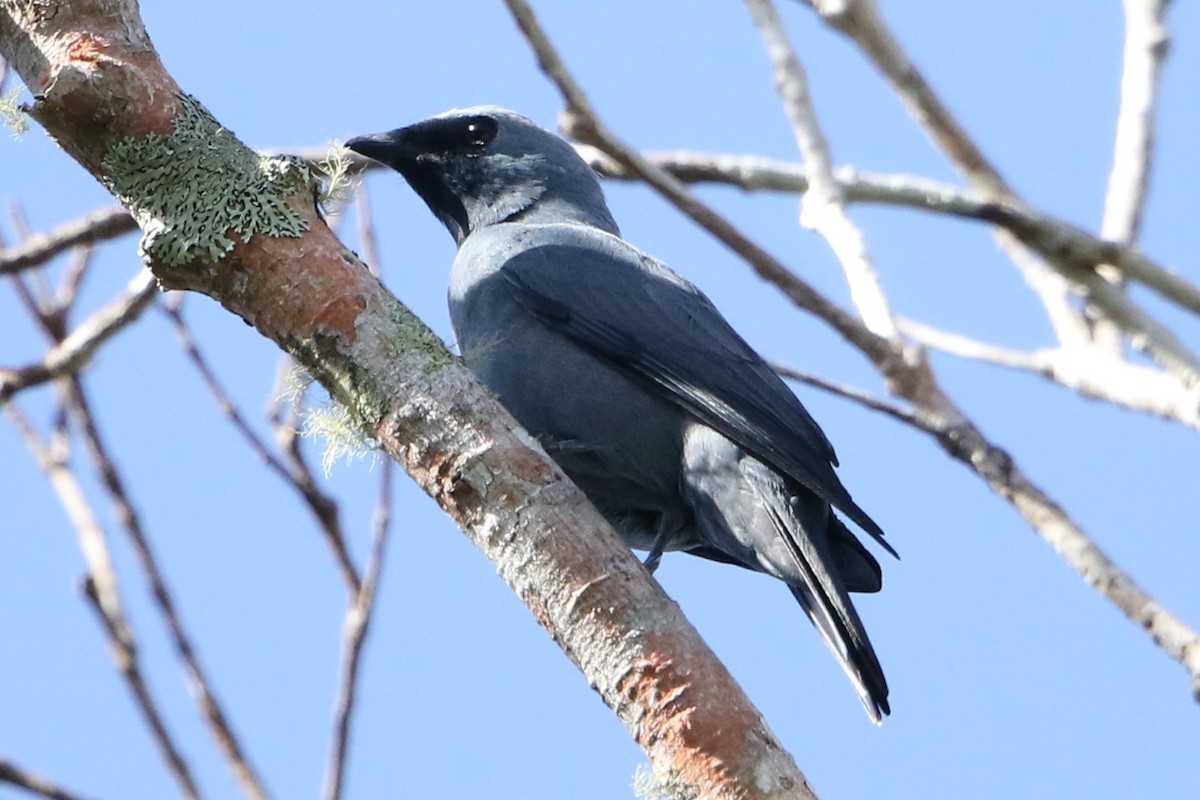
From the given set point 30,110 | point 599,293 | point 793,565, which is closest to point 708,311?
point 599,293

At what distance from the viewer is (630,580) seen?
282cm

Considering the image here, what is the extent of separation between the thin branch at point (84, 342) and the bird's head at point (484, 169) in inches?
40.1

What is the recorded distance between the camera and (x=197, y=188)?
324cm

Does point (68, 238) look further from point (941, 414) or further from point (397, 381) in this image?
point (941, 414)

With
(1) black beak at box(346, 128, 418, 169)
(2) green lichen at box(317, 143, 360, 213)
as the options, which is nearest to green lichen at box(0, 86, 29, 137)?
(2) green lichen at box(317, 143, 360, 213)

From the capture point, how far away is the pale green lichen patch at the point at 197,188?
3178 mm

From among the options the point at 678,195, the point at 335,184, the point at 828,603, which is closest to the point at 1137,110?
the point at 678,195

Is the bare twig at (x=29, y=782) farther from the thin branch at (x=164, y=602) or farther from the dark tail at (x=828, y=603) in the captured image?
the dark tail at (x=828, y=603)

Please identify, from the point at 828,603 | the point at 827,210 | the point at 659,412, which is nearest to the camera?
the point at 827,210

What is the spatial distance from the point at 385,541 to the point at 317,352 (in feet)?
4.26

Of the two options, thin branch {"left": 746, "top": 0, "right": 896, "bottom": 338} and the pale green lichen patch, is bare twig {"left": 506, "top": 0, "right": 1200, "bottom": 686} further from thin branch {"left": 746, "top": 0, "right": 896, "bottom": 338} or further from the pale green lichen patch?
the pale green lichen patch

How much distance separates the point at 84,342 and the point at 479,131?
1665mm

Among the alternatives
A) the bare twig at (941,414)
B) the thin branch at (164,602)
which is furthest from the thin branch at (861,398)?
the thin branch at (164,602)

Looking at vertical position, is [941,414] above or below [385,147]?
below
